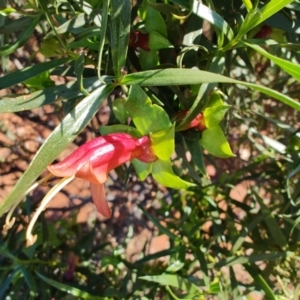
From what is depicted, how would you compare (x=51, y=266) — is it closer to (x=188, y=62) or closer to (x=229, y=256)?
(x=229, y=256)

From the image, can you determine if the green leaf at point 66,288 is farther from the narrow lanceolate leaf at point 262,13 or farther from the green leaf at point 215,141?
the narrow lanceolate leaf at point 262,13

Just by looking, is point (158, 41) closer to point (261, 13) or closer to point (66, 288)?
point (261, 13)

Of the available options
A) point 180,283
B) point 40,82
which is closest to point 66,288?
point 180,283

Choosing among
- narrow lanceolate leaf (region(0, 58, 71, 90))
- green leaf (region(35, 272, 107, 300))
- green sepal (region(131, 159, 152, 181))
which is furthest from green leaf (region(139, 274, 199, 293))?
narrow lanceolate leaf (region(0, 58, 71, 90))

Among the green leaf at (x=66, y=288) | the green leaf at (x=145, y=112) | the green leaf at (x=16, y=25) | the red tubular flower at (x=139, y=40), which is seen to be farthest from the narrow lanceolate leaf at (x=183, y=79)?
the green leaf at (x=66, y=288)

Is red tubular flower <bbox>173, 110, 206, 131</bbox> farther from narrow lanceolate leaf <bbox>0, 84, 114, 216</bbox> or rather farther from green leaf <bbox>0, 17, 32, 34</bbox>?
green leaf <bbox>0, 17, 32, 34</bbox>
